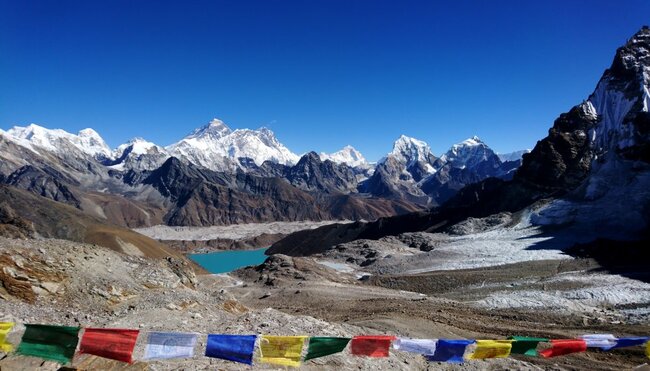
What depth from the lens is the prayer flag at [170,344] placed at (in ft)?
34.9

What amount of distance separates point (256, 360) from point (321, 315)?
23.5 m

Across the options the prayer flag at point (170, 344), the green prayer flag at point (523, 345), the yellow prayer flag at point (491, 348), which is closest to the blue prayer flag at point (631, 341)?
the green prayer flag at point (523, 345)

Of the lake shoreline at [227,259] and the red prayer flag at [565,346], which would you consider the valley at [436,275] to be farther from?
the lake shoreline at [227,259]

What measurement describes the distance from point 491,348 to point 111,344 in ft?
32.8

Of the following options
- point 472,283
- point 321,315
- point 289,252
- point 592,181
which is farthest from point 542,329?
point 289,252

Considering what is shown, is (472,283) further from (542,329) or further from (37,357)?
(37,357)

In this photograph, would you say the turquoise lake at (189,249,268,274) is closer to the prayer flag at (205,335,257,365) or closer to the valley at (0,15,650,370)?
the valley at (0,15,650,370)

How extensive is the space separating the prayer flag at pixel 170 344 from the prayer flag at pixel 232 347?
46 cm

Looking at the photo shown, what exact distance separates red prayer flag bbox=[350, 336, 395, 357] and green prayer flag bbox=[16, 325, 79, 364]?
22.1ft

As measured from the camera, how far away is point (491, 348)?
1263 centimetres

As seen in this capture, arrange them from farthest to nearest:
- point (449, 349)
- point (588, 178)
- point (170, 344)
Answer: point (588, 178) → point (449, 349) → point (170, 344)

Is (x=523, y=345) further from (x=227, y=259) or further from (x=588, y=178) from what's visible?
(x=227, y=259)

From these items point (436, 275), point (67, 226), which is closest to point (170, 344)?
point (436, 275)

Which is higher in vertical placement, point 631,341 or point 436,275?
point 631,341
